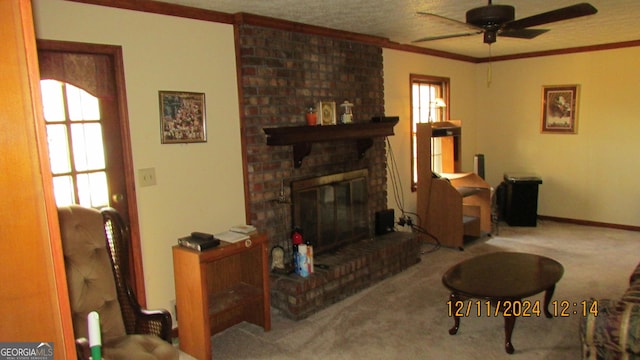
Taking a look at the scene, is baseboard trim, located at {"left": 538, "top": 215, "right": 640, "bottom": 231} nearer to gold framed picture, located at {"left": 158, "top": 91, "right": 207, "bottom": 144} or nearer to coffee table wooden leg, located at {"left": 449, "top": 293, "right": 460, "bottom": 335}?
coffee table wooden leg, located at {"left": 449, "top": 293, "right": 460, "bottom": 335}

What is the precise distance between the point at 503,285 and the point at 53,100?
9.70ft

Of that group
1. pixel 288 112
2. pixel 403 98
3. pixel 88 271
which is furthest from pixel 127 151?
pixel 403 98

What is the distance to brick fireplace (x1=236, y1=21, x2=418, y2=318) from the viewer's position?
3391 millimetres

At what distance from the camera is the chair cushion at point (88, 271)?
2.10 metres

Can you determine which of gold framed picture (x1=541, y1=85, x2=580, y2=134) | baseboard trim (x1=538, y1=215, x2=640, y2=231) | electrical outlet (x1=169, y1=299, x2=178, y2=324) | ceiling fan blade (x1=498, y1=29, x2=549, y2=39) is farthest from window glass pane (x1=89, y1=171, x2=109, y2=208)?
baseboard trim (x1=538, y1=215, x2=640, y2=231)

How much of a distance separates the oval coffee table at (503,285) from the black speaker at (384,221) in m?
1.30

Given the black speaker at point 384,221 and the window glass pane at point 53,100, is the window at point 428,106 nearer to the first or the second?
the black speaker at point 384,221

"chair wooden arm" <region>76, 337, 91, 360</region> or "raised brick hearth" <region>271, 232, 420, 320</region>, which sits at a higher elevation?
"chair wooden arm" <region>76, 337, 91, 360</region>

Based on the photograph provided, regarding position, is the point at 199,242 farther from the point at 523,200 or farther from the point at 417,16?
the point at 523,200

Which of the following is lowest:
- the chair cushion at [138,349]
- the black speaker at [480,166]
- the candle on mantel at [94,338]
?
the chair cushion at [138,349]

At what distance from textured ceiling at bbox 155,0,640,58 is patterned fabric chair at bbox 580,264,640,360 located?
88.7 inches

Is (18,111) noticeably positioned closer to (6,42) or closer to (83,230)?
(6,42)

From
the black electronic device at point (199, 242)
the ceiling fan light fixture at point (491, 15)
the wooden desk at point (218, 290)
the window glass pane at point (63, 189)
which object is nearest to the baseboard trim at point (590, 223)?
the ceiling fan light fixture at point (491, 15)

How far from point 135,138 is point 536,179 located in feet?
16.5
